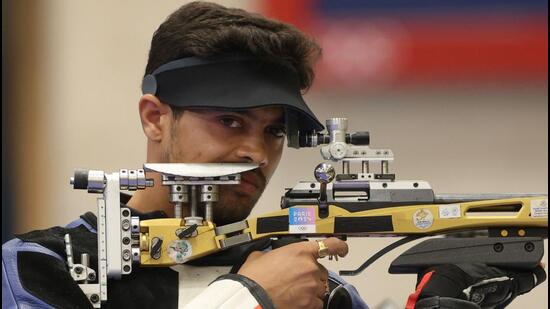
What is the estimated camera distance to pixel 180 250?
166 centimetres

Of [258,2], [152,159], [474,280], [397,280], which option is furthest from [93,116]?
[474,280]

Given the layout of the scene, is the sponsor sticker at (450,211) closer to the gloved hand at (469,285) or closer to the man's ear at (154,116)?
the gloved hand at (469,285)

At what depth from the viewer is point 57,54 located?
251 centimetres

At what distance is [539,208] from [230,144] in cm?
54

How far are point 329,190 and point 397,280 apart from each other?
0.82 m

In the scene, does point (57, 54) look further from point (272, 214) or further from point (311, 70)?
point (272, 214)

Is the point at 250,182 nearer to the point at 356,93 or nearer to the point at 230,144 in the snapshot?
the point at 230,144

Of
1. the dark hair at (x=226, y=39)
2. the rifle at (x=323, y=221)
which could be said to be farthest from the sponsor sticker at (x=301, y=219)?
the dark hair at (x=226, y=39)

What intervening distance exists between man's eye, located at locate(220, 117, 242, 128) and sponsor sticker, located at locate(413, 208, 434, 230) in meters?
0.37

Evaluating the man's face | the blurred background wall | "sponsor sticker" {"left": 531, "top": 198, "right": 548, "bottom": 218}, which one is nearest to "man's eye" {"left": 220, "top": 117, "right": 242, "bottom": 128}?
the man's face

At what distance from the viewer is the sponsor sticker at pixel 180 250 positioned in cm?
166

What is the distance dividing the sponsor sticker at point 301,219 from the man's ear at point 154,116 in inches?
12.6

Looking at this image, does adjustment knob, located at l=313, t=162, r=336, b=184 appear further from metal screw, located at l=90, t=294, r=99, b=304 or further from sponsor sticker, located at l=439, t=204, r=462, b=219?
metal screw, located at l=90, t=294, r=99, b=304

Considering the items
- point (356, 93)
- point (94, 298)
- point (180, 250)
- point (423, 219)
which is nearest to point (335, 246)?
point (423, 219)
